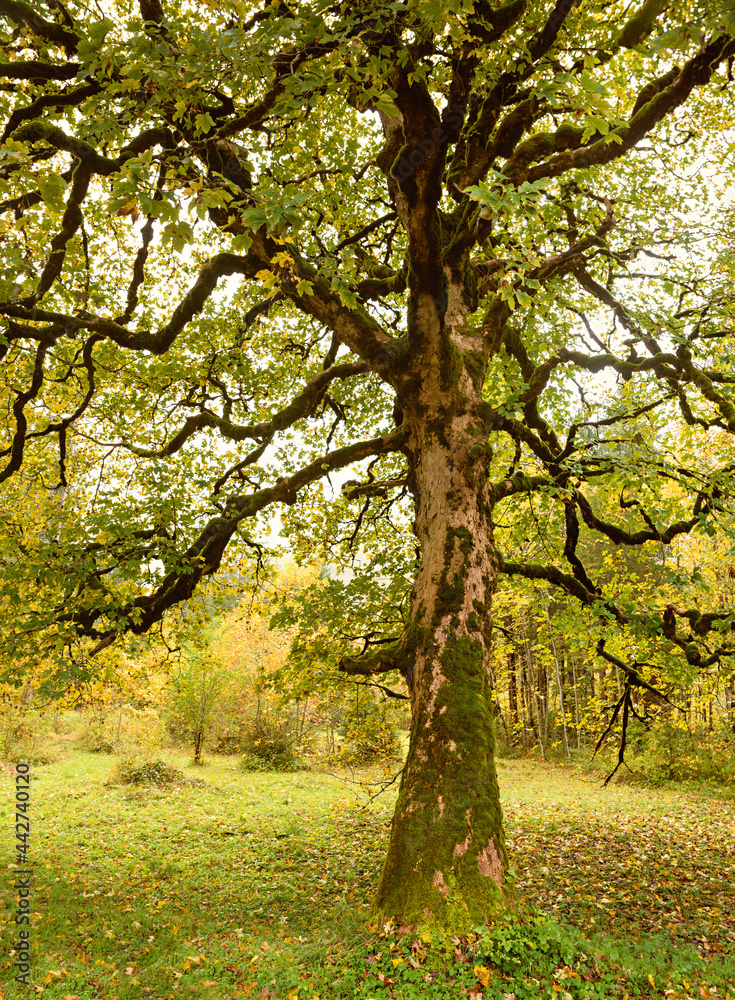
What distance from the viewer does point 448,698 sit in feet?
15.4

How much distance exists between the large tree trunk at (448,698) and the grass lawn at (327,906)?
1.01 ft

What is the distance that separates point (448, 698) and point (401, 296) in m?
6.89

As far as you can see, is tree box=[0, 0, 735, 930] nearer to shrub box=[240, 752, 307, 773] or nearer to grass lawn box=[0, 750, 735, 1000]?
grass lawn box=[0, 750, 735, 1000]

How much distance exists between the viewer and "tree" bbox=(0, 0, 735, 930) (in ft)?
11.0

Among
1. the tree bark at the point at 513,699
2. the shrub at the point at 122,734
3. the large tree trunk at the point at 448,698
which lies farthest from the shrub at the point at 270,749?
the large tree trunk at the point at 448,698

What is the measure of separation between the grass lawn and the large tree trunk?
1.01 ft

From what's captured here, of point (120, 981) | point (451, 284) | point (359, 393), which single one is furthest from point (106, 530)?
point (359, 393)

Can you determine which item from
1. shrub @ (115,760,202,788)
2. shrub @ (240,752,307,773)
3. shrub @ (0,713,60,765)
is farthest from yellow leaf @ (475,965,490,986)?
shrub @ (240,752,307,773)

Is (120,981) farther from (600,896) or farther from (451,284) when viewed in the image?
(451,284)

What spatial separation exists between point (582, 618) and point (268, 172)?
7.13 metres

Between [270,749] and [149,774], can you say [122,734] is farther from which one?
[149,774]

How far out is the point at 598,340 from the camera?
8883mm

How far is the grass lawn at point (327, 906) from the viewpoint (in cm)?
383

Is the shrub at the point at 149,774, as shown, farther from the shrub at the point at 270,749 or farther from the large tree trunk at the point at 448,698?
the large tree trunk at the point at 448,698
